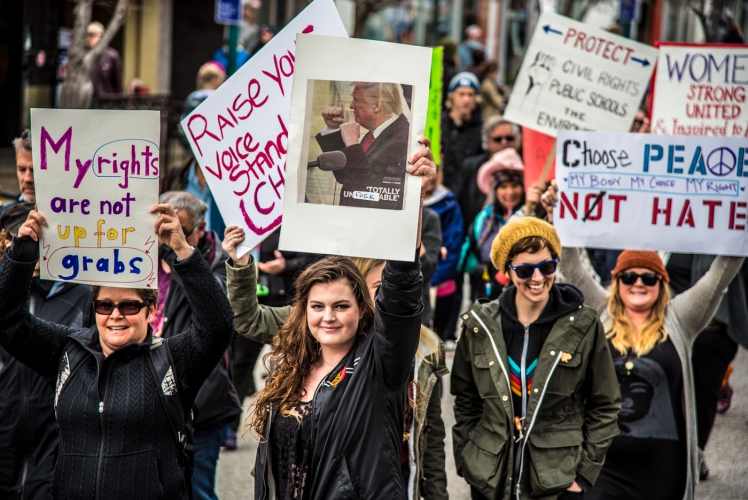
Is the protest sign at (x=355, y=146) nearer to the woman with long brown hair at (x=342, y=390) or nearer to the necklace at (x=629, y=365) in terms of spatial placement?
the woman with long brown hair at (x=342, y=390)

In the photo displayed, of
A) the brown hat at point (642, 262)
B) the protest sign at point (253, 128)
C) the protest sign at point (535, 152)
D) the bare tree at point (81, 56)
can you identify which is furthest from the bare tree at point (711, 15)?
the protest sign at point (253, 128)

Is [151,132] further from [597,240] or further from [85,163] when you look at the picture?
[597,240]

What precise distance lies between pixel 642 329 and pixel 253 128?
2045 mm

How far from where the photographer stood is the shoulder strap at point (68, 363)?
3.62 m

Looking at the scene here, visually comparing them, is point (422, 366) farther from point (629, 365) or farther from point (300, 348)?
point (629, 365)

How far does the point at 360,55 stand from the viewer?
11.2 feet

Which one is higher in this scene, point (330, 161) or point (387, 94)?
point (387, 94)

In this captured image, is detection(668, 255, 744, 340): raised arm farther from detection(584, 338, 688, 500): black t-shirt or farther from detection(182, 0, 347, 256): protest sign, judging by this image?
detection(182, 0, 347, 256): protest sign

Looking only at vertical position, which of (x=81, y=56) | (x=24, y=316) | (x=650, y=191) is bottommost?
(x=24, y=316)

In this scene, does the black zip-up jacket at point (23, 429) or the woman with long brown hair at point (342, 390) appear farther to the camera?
the black zip-up jacket at point (23, 429)

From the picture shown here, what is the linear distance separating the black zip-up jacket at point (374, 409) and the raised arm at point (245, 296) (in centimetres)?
88

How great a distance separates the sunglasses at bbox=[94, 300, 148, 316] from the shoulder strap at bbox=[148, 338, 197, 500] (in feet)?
0.48

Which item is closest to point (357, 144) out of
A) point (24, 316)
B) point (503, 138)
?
point (24, 316)

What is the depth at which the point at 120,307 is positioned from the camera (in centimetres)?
368
